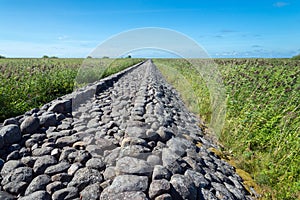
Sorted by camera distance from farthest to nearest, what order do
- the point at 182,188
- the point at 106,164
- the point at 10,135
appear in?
the point at 10,135 → the point at 106,164 → the point at 182,188

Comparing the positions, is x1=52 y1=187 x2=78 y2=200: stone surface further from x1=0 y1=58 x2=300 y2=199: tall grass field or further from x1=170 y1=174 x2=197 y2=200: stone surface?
x1=0 y1=58 x2=300 y2=199: tall grass field

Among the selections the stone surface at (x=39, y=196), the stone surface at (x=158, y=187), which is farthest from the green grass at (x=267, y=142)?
Result: the stone surface at (x=39, y=196)

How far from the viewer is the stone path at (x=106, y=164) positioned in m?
2.42

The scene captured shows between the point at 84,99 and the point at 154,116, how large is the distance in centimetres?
318

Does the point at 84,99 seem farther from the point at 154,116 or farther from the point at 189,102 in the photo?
the point at 189,102

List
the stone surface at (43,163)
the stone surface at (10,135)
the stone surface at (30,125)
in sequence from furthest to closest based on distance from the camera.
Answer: the stone surface at (30,125)
the stone surface at (10,135)
the stone surface at (43,163)

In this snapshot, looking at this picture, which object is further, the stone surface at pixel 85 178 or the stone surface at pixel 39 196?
the stone surface at pixel 85 178

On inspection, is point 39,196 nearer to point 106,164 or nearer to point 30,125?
point 106,164

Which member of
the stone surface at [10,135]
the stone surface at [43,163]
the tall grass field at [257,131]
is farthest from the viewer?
the tall grass field at [257,131]

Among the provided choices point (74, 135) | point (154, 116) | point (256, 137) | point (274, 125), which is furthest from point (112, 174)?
point (274, 125)

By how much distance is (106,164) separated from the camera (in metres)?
2.98

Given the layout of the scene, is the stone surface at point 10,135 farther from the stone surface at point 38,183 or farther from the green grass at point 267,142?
the green grass at point 267,142

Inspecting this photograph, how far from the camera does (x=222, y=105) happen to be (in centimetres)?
666

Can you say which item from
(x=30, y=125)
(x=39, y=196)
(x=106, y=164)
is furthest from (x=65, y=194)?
(x=30, y=125)
